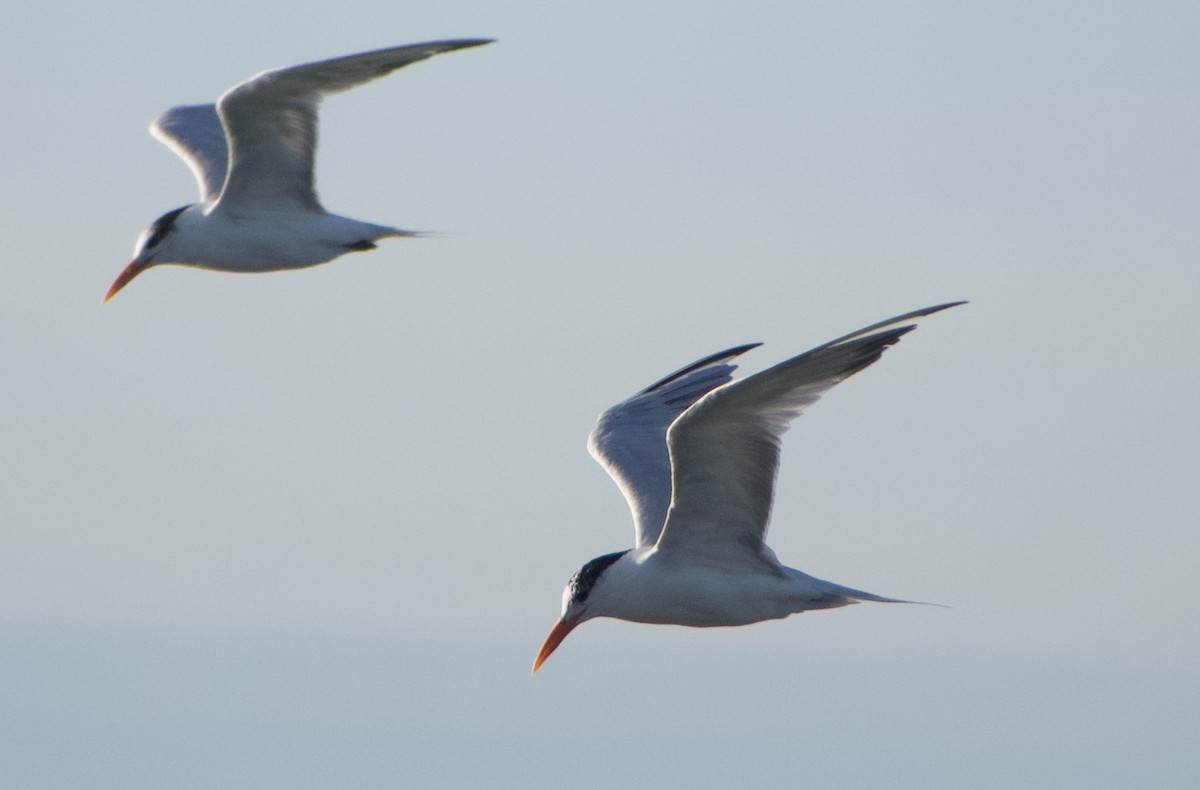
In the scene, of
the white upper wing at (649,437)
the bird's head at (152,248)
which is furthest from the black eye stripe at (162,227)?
the white upper wing at (649,437)

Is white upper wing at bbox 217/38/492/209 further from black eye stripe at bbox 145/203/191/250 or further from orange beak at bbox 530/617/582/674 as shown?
orange beak at bbox 530/617/582/674

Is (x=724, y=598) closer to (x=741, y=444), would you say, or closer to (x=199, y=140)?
(x=741, y=444)

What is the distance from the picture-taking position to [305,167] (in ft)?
41.8

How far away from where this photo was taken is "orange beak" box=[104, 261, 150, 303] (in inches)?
528

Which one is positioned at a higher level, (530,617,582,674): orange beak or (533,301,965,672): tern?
(533,301,965,672): tern

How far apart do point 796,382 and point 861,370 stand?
300 millimetres

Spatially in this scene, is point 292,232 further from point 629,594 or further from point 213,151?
point 629,594

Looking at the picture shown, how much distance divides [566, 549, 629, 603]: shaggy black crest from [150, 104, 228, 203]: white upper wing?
488 cm

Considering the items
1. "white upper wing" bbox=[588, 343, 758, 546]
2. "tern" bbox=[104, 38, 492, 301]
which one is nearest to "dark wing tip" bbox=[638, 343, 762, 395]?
"white upper wing" bbox=[588, 343, 758, 546]

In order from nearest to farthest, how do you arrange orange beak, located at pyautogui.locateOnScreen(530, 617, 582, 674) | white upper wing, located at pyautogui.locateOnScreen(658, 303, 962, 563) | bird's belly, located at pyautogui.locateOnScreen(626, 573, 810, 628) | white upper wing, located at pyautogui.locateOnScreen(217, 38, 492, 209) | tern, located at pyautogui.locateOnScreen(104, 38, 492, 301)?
1. white upper wing, located at pyautogui.locateOnScreen(658, 303, 962, 563)
2. bird's belly, located at pyautogui.locateOnScreen(626, 573, 810, 628)
3. orange beak, located at pyautogui.locateOnScreen(530, 617, 582, 674)
4. white upper wing, located at pyautogui.locateOnScreen(217, 38, 492, 209)
5. tern, located at pyautogui.locateOnScreen(104, 38, 492, 301)

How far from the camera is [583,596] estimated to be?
1004 centimetres

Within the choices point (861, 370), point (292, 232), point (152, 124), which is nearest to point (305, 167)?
point (292, 232)

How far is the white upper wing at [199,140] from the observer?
45.9 ft

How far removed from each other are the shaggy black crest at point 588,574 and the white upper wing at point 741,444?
0.37m
